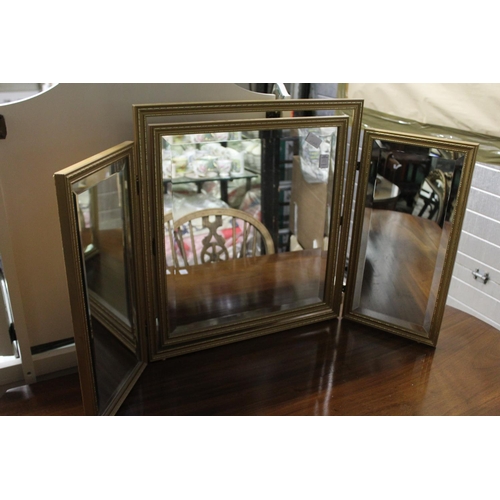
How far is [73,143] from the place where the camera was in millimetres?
929

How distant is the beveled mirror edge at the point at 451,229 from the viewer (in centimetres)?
95

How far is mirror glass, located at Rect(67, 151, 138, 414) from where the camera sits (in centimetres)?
76

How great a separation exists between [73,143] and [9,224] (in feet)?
0.64

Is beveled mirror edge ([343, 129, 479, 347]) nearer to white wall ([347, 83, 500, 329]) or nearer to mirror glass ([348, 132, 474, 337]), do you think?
mirror glass ([348, 132, 474, 337])

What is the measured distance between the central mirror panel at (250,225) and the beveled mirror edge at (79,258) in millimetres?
184

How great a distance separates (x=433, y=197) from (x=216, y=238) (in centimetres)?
49

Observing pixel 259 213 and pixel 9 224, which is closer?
pixel 9 224

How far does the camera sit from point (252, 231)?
3.74 feet

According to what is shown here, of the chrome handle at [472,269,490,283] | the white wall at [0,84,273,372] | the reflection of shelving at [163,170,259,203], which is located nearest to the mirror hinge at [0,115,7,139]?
the white wall at [0,84,273,372]

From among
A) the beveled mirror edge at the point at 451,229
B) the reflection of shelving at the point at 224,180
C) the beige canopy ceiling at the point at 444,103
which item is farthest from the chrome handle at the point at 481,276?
the reflection of shelving at the point at 224,180

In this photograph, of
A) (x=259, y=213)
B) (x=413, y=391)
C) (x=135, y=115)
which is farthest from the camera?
(x=259, y=213)

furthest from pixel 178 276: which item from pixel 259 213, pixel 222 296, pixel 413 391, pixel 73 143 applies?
pixel 413 391

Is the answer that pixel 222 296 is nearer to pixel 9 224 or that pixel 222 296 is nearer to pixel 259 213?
pixel 259 213

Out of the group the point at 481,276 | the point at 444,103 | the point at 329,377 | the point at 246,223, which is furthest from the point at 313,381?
the point at 444,103
